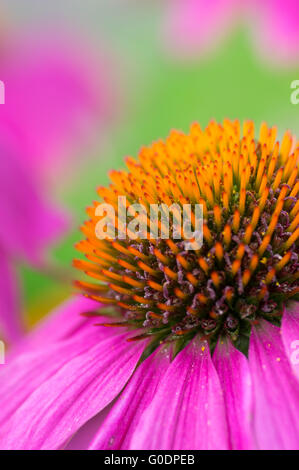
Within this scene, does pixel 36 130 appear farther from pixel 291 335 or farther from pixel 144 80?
pixel 291 335

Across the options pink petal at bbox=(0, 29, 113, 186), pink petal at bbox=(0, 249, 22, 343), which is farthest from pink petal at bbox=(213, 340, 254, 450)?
pink petal at bbox=(0, 29, 113, 186)

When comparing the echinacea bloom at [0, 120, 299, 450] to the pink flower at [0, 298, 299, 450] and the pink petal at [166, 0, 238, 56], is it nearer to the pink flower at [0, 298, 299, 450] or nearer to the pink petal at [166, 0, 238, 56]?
the pink flower at [0, 298, 299, 450]

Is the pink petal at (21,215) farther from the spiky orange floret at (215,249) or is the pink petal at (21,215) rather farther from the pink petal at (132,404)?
the pink petal at (132,404)

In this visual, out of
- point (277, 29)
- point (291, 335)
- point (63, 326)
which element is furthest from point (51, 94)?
point (291, 335)

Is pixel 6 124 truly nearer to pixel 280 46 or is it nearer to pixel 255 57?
pixel 280 46
